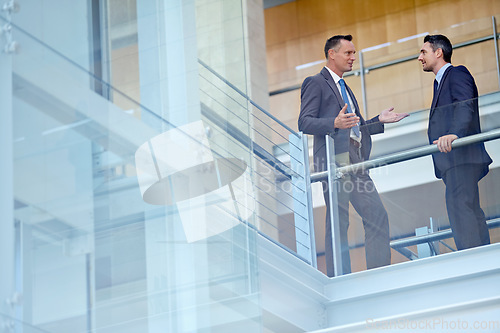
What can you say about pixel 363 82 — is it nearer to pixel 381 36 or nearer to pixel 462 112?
pixel 381 36

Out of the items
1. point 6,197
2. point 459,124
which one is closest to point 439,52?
point 459,124

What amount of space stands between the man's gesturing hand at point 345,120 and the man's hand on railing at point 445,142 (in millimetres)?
389

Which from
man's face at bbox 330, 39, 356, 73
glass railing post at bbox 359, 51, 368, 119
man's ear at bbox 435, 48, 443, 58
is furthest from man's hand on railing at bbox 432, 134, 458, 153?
glass railing post at bbox 359, 51, 368, 119

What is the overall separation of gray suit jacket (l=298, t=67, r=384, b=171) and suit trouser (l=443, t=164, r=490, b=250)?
1.46ft

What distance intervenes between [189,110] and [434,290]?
7.26ft

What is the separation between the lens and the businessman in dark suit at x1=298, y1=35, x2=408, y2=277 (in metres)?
3.70

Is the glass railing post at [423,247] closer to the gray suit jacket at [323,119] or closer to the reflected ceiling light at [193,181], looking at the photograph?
the gray suit jacket at [323,119]

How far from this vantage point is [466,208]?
11.7ft

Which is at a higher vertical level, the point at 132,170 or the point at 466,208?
the point at 466,208

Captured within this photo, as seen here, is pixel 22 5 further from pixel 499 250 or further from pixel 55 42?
pixel 499 250

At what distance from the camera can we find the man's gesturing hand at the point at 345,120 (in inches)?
148

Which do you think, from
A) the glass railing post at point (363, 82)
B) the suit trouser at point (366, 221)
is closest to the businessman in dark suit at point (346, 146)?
the suit trouser at point (366, 221)

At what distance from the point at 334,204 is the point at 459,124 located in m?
A: 0.68

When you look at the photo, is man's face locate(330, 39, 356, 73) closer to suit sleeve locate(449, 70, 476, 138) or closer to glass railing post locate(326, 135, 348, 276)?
glass railing post locate(326, 135, 348, 276)
